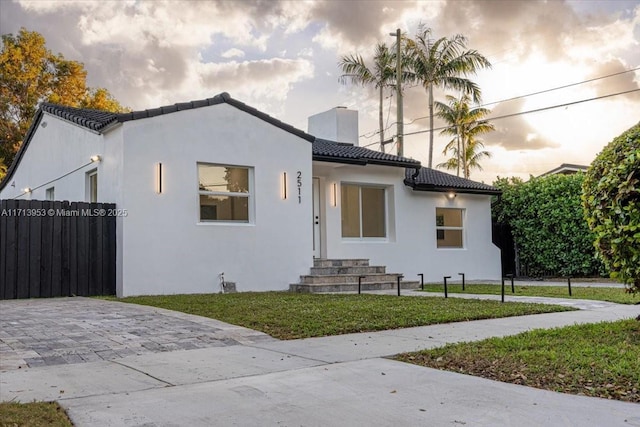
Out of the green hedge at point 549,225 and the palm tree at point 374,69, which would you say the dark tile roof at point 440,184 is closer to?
the green hedge at point 549,225

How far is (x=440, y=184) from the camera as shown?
1758cm

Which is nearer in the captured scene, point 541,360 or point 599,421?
point 599,421

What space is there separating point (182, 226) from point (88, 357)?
6735 mm

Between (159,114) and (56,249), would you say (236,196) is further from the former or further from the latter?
(56,249)

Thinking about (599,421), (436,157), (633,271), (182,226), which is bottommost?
(599,421)

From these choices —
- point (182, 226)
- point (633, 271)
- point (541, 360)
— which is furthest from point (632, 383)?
point (182, 226)

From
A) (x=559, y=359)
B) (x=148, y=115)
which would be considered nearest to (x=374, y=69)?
(x=148, y=115)

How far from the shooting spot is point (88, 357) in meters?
6.00

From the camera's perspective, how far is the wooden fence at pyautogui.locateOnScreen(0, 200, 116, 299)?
1138cm

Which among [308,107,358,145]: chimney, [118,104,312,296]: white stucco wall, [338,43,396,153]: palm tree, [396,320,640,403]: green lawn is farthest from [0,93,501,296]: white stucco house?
[338,43,396,153]: palm tree

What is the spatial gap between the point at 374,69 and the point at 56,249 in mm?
21451

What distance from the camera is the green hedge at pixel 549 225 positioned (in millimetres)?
17562

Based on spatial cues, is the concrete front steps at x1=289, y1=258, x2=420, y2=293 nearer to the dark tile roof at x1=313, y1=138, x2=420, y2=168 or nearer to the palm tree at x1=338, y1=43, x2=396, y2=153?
the dark tile roof at x1=313, y1=138, x2=420, y2=168

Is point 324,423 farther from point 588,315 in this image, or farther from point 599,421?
point 588,315
